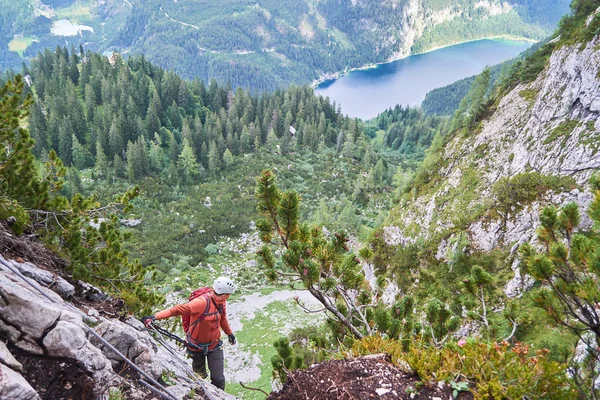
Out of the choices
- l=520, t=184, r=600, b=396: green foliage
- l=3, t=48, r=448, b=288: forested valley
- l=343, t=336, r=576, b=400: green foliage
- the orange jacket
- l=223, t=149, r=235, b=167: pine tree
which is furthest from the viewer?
l=223, t=149, r=235, b=167: pine tree

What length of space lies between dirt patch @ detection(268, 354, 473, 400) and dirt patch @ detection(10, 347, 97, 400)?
7.02 feet

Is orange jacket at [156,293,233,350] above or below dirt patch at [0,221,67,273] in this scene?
below

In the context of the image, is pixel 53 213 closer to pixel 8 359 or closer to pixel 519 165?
pixel 8 359

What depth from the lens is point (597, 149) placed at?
13.5 m

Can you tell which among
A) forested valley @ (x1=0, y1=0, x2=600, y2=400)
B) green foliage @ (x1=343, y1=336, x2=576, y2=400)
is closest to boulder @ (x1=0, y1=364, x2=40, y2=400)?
forested valley @ (x1=0, y1=0, x2=600, y2=400)

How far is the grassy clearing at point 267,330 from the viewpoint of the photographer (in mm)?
18691

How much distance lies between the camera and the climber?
6562 millimetres

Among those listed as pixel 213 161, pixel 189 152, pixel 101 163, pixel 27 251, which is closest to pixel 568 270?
pixel 27 251

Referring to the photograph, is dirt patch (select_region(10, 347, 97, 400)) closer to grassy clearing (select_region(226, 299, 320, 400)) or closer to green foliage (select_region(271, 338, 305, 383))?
green foliage (select_region(271, 338, 305, 383))

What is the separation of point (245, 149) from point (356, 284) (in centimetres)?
→ 6698

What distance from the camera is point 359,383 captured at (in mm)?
4105

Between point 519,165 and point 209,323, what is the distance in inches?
692

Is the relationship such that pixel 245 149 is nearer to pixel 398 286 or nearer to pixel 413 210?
pixel 413 210

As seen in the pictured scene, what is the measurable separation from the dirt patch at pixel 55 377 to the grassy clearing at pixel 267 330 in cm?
1485
